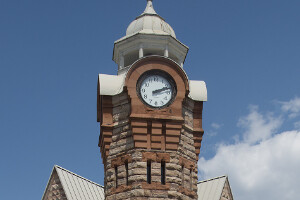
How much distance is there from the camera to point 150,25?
3659 centimetres

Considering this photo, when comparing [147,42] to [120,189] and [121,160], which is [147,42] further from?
[120,189]

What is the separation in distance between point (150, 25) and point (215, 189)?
43.5ft

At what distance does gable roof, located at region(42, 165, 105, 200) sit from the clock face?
31.8 feet

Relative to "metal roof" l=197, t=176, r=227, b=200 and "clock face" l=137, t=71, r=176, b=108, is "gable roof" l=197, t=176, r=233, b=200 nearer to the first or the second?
"metal roof" l=197, t=176, r=227, b=200

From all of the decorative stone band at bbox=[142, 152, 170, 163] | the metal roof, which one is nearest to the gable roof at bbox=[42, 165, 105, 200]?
the metal roof

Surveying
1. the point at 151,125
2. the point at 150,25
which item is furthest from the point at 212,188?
the point at 150,25

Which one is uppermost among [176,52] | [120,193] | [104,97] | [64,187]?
[176,52]

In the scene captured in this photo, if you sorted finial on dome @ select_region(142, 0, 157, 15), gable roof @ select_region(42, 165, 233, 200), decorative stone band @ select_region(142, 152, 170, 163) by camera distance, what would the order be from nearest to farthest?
decorative stone band @ select_region(142, 152, 170, 163) → finial on dome @ select_region(142, 0, 157, 15) → gable roof @ select_region(42, 165, 233, 200)

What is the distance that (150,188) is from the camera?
30922 mm

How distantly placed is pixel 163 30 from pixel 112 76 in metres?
4.73

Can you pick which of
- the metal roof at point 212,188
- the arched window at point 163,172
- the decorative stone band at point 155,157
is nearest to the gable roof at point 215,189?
the metal roof at point 212,188

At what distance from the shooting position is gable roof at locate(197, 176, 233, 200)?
4183cm

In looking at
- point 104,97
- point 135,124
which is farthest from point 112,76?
point 135,124

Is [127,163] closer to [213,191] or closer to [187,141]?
[187,141]
